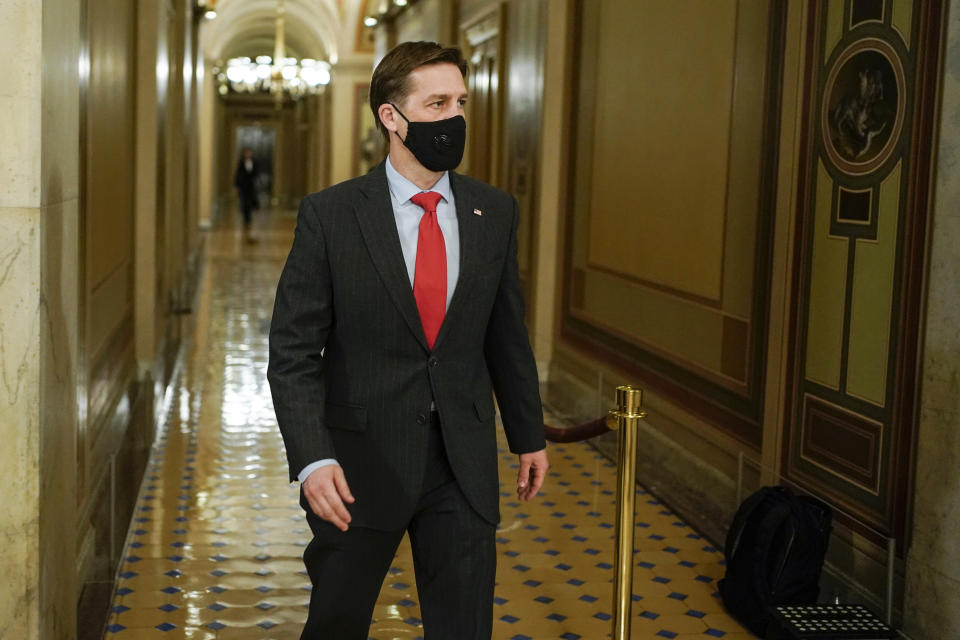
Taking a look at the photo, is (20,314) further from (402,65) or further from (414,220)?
(402,65)

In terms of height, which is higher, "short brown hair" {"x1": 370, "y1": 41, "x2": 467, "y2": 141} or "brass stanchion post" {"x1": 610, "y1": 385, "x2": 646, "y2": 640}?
"short brown hair" {"x1": 370, "y1": 41, "x2": 467, "y2": 141}

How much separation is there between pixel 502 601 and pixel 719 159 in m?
2.44

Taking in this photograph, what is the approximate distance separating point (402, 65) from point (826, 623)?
8.19 ft

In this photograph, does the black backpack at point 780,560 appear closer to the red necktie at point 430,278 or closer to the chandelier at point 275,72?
the red necktie at point 430,278

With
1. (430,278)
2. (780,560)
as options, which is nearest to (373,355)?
(430,278)

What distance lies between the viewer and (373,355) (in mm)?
2672

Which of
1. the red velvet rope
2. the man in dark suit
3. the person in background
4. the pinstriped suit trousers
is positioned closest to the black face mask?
the man in dark suit

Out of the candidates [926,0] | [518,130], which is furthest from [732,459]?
[518,130]

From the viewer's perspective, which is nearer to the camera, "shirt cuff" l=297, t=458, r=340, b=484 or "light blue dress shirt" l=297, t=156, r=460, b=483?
"shirt cuff" l=297, t=458, r=340, b=484

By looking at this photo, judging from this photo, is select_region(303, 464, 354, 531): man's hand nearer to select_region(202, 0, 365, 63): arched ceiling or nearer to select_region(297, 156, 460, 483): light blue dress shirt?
select_region(297, 156, 460, 483): light blue dress shirt

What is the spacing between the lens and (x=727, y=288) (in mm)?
5781

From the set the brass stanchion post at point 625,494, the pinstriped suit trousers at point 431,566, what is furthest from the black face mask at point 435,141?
the brass stanchion post at point 625,494

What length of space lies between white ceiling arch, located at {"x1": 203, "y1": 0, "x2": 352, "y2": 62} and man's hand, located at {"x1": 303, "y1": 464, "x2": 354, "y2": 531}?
71.8ft

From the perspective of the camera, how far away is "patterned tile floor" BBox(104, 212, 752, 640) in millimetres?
4379
